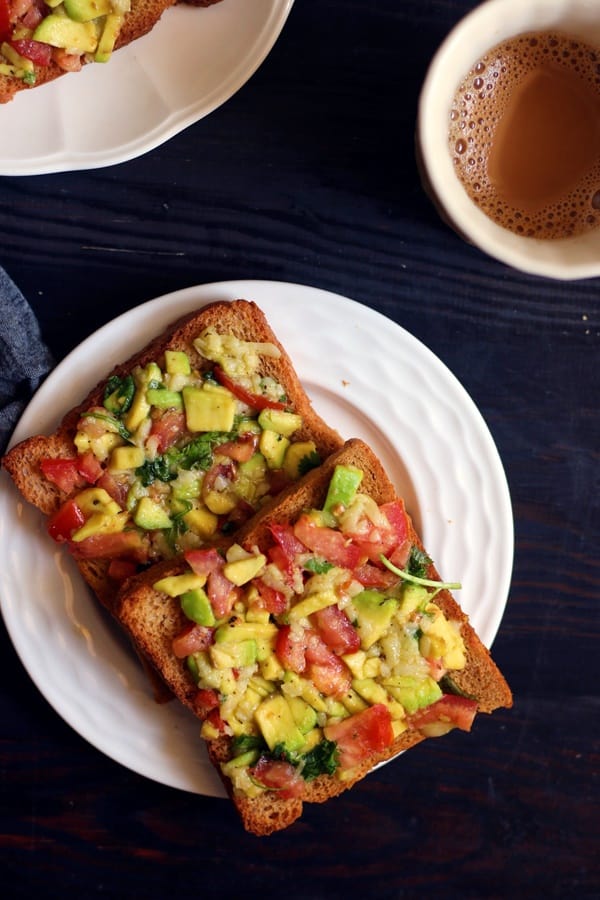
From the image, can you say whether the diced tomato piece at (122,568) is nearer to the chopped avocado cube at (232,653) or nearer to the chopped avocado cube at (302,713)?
the chopped avocado cube at (232,653)

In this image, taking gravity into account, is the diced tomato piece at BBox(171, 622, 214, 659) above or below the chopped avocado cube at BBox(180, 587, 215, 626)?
below

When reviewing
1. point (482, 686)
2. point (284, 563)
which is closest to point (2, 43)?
point (284, 563)

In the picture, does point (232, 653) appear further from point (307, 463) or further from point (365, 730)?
point (307, 463)

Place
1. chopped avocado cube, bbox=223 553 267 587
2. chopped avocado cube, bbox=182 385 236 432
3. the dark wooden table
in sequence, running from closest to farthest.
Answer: chopped avocado cube, bbox=223 553 267 587 < chopped avocado cube, bbox=182 385 236 432 < the dark wooden table

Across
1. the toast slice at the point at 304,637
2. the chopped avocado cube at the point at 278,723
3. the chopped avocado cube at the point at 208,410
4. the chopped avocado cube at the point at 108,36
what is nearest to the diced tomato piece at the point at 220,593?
the toast slice at the point at 304,637

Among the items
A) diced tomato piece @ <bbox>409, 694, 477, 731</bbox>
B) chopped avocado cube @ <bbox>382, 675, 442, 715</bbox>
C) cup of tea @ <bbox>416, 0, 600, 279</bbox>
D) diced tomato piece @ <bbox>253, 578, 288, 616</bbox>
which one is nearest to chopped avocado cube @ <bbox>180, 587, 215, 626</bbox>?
diced tomato piece @ <bbox>253, 578, 288, 616</bbox>

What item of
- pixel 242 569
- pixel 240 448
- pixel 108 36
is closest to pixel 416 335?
pixel 240 448

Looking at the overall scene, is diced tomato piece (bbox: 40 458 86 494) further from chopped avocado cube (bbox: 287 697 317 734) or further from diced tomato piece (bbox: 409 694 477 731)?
diced tomato piece (bbox: 409 694 477 731)
